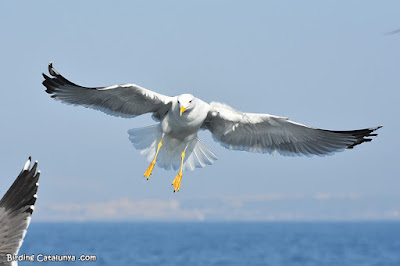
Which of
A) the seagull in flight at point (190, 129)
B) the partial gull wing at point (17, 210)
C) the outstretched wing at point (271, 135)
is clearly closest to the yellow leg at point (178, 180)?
the seagull in flight at point (190, 129)

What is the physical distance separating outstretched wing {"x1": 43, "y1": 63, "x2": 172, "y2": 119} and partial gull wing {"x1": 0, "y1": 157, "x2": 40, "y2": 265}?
1.60 m

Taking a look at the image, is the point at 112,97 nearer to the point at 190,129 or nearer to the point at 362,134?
the point at 190,129

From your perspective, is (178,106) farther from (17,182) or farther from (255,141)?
(17,182)

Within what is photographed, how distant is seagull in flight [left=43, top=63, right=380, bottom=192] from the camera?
9.13 metres

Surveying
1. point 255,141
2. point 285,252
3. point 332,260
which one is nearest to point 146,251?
point 285,252

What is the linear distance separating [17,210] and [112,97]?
233 cm

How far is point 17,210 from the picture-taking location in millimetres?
7520

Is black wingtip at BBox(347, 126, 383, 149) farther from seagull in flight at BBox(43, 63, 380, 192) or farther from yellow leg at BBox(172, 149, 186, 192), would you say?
yellow leg at BBox(172, 149, 186, 192)

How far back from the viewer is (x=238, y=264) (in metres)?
39.2

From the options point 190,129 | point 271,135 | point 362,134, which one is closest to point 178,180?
point 190,129

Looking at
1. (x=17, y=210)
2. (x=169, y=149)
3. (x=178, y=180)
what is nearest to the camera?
(x=17, y=210)

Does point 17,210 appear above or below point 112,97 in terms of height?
below

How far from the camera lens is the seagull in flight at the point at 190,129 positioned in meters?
9.13

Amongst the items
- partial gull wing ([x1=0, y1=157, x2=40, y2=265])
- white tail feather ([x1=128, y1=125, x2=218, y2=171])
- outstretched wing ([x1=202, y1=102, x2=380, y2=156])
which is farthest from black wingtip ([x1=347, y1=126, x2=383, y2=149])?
partial gull wing ([x1=0, y1=157, x2=40, y2=265])
